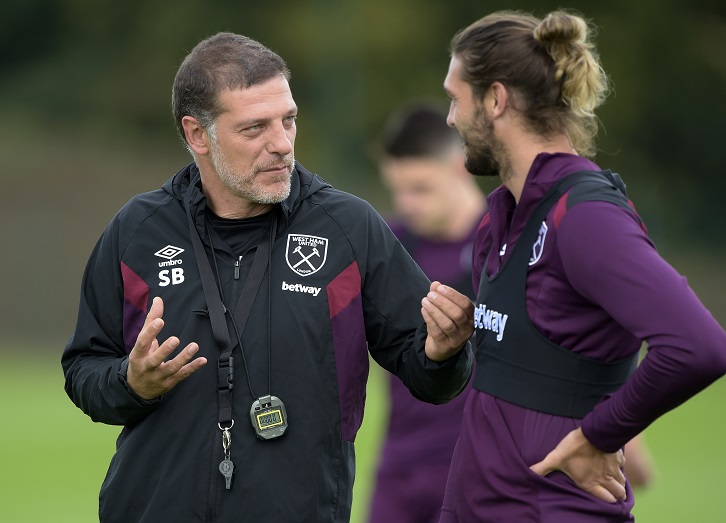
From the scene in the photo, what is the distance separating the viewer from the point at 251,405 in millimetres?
3982

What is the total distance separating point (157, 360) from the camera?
3.78 meters

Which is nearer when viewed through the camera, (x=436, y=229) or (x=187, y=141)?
(x=187, y=141)

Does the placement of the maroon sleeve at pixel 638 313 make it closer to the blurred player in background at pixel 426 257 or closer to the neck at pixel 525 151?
the neck at pixel 525 151

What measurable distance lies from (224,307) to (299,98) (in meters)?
26.1

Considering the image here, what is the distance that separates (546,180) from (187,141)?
1.40 m

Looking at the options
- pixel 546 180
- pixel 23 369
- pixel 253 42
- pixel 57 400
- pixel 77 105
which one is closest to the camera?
pixel 546 180

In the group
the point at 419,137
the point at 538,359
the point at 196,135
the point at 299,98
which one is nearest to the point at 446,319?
the point at 538,359

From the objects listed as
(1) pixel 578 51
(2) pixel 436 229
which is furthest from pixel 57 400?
(1) pixel 578 51

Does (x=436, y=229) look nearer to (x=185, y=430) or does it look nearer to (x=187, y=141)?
(x=187, y=141)

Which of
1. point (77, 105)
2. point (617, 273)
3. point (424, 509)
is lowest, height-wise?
point (77, 105)

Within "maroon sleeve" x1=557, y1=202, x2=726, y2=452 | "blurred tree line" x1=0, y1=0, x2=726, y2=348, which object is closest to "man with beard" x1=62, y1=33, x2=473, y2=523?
"maroon sleeve" x1=557, y1=202, x2=726, y2=452

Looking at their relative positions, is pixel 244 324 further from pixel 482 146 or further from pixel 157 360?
pixel 482 146

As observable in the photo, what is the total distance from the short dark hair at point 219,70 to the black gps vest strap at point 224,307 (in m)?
0.44

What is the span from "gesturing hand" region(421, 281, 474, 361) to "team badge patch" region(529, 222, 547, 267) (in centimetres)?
29
